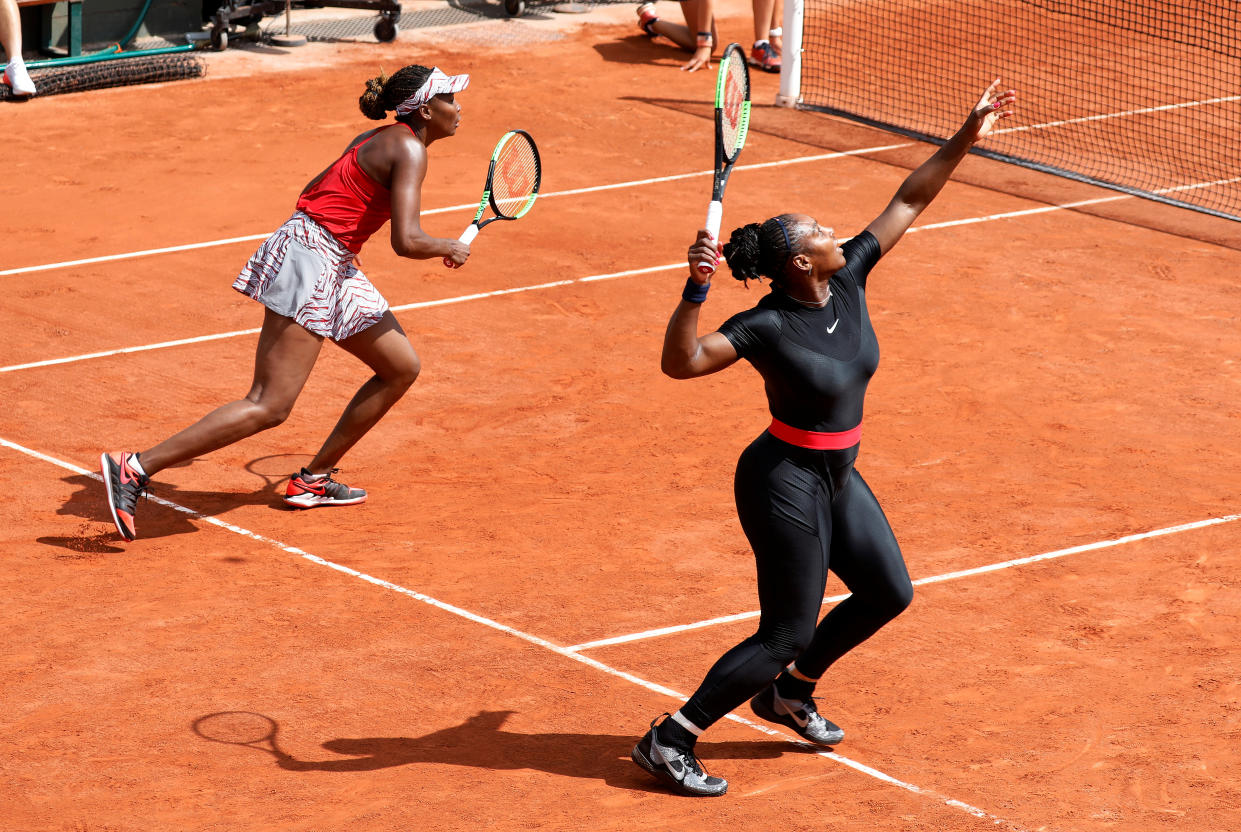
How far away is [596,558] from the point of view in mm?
7773

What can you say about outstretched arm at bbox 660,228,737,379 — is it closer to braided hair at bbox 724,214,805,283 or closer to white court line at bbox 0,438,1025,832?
braided hair at bbox 724,214,805,283

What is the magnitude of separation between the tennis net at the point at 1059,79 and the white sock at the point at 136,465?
972 cm

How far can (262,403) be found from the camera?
25.7ft

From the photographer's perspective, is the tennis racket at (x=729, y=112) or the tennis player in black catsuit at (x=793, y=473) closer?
the tennis player in black catsuit at (x=793, y=473)

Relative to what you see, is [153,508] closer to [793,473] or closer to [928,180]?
[793,473]

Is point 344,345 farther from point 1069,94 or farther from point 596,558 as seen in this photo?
point 1069,94

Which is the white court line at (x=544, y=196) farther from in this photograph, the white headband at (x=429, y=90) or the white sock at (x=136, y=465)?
the white headband at (x=429, y=90)

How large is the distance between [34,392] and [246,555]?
2.73 metres

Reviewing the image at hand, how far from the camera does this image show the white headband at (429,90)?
25.6ft

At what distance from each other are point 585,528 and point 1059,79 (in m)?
12.8

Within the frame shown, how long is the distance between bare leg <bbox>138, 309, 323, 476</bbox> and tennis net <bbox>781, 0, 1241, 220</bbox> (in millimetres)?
9076

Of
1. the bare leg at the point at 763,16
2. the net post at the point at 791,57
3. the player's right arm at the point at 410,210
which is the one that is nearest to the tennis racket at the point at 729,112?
the player's right arm at the point at 410,210

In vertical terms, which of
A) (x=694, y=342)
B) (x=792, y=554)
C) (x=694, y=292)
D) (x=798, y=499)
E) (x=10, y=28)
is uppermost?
(x=694, y=292)

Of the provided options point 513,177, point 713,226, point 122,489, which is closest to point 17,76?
point 513,177
